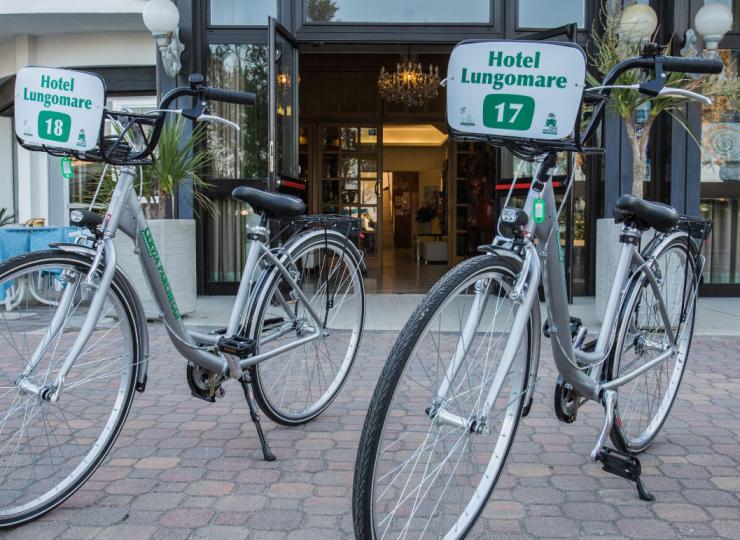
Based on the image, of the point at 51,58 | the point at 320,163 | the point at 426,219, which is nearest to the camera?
the point at 51,58

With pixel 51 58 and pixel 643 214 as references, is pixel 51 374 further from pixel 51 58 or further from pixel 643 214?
pixel 51 58

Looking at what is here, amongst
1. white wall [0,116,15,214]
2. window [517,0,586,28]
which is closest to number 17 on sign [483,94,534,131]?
window [517,0,586,28]

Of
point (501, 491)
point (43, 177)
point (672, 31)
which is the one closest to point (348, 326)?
point (501, 491)

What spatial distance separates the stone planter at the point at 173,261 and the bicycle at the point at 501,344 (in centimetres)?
342

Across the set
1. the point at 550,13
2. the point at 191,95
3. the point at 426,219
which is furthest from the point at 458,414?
the point at 426,219

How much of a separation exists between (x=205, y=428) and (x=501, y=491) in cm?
139

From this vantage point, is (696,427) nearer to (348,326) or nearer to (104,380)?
(348,326)

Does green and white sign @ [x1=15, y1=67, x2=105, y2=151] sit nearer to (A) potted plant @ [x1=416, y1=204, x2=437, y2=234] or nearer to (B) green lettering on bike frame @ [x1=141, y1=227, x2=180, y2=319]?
(B) green lettering on bike frame @ [x1=141, y1=227, x2=180, y2=319]

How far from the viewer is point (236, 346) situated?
8.30ft

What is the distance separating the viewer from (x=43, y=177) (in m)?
8.69

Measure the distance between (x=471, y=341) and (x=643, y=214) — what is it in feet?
3.32

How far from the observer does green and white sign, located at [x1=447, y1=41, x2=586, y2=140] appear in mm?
1951

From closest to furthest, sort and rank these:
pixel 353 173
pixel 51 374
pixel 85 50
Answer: pixel 51 374 < pixel 85 50 < pixel 353 173

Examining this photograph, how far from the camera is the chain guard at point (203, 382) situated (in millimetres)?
2541
